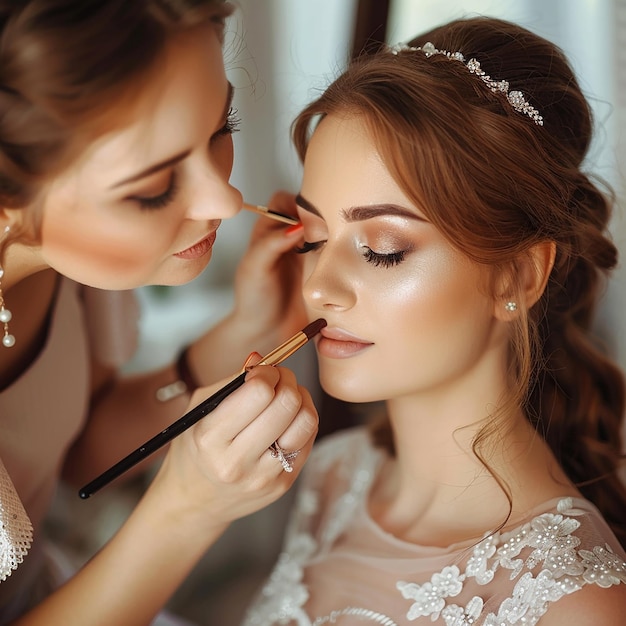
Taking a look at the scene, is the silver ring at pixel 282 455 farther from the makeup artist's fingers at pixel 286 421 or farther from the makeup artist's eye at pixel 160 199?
the makeup artist's eye at pixel 160 199

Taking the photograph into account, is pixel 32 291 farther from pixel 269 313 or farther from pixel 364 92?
pixel 364 92

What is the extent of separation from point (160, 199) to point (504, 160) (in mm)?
469

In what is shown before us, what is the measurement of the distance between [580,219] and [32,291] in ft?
2.85

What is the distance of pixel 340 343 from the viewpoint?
117 cm

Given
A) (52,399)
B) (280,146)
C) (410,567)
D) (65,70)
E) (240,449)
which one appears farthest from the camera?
(280,146)

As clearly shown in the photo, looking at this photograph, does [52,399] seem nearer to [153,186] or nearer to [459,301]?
[153,186]

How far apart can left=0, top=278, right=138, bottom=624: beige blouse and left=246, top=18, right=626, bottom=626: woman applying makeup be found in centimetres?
44

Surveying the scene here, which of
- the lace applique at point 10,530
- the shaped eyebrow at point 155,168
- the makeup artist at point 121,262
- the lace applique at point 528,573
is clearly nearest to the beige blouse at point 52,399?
the makeup artist at point 121,262

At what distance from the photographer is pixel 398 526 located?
4.47ft

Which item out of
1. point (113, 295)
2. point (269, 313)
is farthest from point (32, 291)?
point (269, 313)

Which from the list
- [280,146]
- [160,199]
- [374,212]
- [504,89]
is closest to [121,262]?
[160,199]

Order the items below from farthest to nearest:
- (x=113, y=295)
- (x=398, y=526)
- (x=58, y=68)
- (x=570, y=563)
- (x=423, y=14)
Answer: (x=423, y=14), (x=113, y=295), (x=398, y=526), (x=570, y=563), (x=58, y=68)

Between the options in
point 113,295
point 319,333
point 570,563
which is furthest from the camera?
point 113,295

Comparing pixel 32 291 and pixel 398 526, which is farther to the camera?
pixel 398 526
